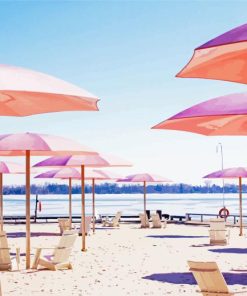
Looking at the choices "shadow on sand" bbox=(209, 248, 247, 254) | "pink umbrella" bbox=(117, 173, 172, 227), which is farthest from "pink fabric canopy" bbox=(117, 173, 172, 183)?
"shadow on sand" bbox=(209, 248, 247, 254)

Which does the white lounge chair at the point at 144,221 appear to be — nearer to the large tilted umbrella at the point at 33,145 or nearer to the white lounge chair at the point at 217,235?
the white lounge chair at the point at 217,235

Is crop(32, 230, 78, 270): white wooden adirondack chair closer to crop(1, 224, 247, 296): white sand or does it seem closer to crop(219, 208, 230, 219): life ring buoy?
crop(1, 224, 247, 296): white sand

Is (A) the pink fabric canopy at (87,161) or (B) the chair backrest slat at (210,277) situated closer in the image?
(B) the chair backrest slat at (210,277)

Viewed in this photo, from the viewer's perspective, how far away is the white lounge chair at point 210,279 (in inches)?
266

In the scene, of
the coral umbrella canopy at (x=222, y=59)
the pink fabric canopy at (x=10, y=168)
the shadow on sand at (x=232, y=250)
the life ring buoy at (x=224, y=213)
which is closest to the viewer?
the coral umbrella canopy at (x=222, y=59)

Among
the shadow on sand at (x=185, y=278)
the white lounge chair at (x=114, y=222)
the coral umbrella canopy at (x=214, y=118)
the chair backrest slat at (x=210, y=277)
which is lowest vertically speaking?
the shadow on sand at (x=185, y=278)

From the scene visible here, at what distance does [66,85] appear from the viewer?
5.59 meters

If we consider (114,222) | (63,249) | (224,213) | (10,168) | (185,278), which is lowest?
(185,278)

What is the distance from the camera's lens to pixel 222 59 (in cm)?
498

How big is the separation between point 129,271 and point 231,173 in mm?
8558

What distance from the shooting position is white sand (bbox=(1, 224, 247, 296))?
8.94 meters

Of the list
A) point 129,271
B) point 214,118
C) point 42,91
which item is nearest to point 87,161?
point 129,271

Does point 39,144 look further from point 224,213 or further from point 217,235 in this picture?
point 224,213

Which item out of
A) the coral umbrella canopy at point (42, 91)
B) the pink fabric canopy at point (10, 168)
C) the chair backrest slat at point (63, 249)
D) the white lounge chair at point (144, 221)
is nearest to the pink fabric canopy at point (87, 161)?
the pink fabric canopy at point (10, 168)
